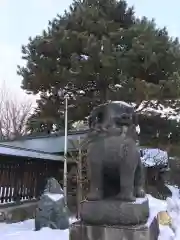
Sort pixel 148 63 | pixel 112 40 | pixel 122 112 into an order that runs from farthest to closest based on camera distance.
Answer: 1. pixel 112 40
2. pixel 148 63
3. pixel 122 112

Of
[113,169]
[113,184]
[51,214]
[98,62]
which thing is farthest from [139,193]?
[98,62]

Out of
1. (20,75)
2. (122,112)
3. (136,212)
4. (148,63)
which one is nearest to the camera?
(136,212)

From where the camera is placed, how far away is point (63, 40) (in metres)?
11.8

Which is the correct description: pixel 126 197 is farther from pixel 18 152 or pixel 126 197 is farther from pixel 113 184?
pixel 18 152

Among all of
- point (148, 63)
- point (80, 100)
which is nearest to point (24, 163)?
point (80, 100)

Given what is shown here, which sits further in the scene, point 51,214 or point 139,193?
point 51,214

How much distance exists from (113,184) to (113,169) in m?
0.20

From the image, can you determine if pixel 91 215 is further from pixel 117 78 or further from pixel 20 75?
pixel 20 75

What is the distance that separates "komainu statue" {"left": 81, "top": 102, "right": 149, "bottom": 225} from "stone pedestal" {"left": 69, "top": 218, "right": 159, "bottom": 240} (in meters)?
0.05

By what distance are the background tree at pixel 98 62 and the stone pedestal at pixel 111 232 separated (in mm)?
8109

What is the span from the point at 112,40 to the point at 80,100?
2465 mm

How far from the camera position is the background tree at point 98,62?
10.9 metres

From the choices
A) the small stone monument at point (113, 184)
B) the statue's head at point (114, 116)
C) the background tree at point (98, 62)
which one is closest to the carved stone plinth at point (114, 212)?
the small stone monument at point (113, 184)

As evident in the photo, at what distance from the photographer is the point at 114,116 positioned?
2674 mm
